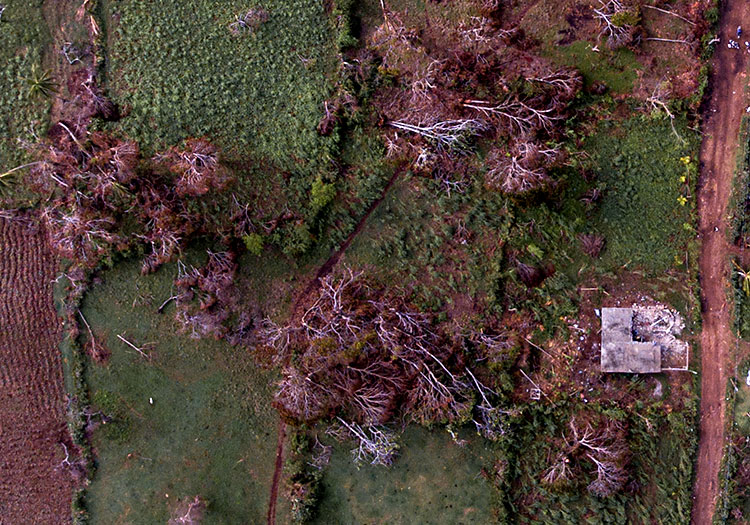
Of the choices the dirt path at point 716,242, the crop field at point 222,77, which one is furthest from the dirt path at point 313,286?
the dirt path at point 716,242

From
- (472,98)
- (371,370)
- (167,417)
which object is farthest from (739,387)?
(167,417)

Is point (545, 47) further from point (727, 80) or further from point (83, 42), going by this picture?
point (83, 42)

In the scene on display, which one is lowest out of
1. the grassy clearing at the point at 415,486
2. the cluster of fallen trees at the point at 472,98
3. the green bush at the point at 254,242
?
the grassy clearing at the point at 415,486

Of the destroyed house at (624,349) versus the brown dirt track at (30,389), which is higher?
the destroyed house at (624,349)

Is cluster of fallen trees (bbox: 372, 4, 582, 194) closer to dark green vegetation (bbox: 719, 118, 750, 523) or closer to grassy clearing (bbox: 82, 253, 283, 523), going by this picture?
dark green vegetation (bbox: 719, 118, 750, 523)

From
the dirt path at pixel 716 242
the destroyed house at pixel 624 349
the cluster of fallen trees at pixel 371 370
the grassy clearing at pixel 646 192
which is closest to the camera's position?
the cluster of fallen trees at pixel 371 370

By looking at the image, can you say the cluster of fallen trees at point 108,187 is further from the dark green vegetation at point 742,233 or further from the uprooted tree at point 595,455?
the dark green vegetation at point 742,233
